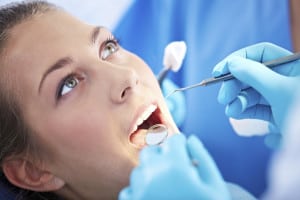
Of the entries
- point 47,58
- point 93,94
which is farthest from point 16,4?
point 93,94

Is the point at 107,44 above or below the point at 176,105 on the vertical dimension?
above

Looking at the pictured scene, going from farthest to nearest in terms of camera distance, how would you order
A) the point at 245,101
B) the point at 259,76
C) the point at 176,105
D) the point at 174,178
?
1. the point at 176,105
2. the point at 245,101
3. the point at 259,76
4. the point at 174,178

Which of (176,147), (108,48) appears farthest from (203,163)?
(108,48)

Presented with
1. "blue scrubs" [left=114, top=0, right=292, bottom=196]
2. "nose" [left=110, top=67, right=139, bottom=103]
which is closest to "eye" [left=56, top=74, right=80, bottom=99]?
"nose" [left=110, top=67, right=139, bottom=103]

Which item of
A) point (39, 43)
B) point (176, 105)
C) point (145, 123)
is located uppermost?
point (39, 43)

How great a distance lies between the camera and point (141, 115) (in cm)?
99

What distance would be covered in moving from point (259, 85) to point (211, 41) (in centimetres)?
56

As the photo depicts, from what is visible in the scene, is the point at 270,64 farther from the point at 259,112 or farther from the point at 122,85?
the point at 122,85

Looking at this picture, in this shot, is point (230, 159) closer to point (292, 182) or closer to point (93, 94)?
point (93, 94)

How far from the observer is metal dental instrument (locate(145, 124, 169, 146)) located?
100cm

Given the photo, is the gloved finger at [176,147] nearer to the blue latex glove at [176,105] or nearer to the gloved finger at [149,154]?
the gloved finger at [149,154]

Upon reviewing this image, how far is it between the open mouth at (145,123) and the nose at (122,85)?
0.06m

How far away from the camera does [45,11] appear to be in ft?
3.68

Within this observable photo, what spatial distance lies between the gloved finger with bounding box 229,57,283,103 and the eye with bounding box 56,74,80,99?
383 mm
